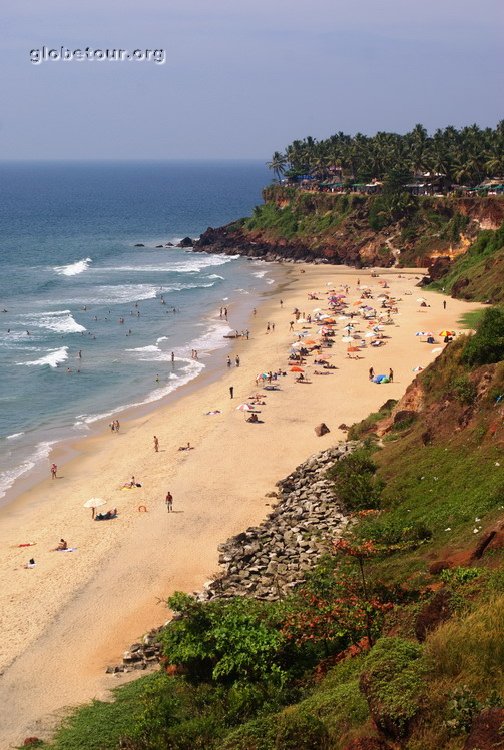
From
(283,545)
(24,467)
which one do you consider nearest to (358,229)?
(24,467)

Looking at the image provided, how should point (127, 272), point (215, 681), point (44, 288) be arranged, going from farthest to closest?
point (127, 272) → point (44, 288) → point (215, 681)

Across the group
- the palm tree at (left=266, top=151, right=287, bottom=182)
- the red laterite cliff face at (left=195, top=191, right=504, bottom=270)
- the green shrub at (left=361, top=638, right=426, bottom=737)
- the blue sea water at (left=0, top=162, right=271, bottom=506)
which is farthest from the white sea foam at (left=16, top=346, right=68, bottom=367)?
the palm tree at (left=266, top=151, right=287, bottom=182)

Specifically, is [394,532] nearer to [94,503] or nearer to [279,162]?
[94,503]

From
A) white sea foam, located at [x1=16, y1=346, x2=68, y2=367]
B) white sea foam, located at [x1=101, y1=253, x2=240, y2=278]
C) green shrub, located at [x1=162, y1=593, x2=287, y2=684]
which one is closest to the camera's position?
green shrub, located at [x1=162, y1=593, x2=287, y2=684]

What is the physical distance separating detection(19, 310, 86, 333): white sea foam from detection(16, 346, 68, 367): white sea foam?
22.8 ft

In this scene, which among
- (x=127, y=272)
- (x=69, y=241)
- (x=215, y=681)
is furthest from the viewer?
(x=69, y=241)

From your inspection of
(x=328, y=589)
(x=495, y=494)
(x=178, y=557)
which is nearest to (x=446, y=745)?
(x=328, y=589)

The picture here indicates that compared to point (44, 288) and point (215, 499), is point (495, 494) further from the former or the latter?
point (44, 288)

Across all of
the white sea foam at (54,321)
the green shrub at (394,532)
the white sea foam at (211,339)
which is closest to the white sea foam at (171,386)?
the white sea foam at (211,339)

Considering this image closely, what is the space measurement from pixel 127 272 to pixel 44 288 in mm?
12489

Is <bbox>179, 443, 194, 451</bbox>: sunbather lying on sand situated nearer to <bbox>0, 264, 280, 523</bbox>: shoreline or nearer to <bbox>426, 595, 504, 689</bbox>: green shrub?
<bbox>0, 264, 280, 523</bbox>: shoreline

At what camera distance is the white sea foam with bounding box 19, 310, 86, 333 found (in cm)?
6769

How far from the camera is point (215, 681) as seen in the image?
17.8 meters

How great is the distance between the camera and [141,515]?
108 feet
